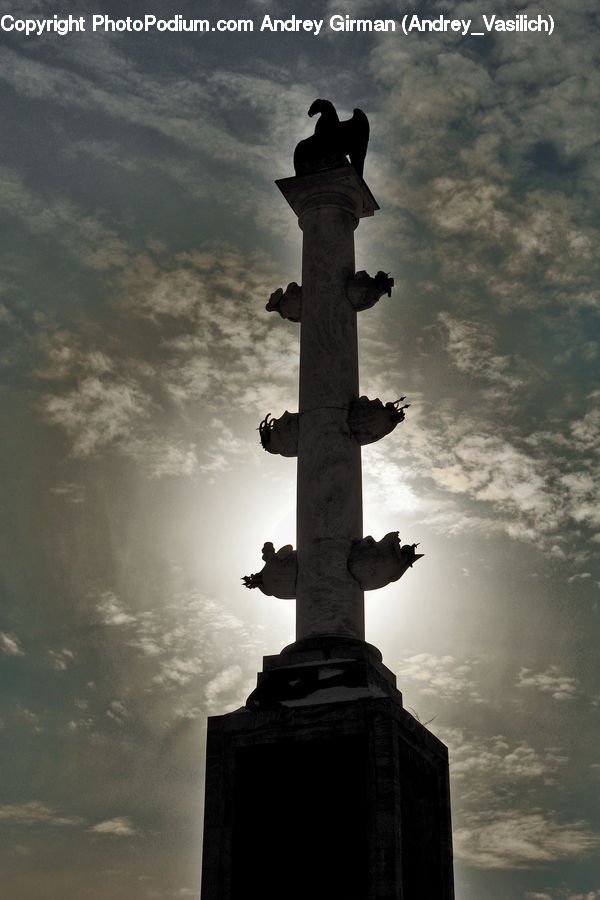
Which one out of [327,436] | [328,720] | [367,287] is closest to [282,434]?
[327,436]

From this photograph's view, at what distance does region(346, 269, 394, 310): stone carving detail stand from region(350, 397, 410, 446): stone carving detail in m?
2.27

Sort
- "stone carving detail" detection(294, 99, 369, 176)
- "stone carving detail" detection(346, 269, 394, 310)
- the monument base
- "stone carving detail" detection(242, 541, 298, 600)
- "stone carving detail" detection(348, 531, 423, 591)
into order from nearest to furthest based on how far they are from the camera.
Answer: the monument base
"stone carving detail" detection(348, 531, 423, 591)
"stone carving detail" detection(242, 541, 298, 600)
"stone carving detail" detection(346, 269, 394, 310)
"stone carving detail" detection(294, 99, 369, 176)

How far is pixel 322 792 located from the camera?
56.8 feet

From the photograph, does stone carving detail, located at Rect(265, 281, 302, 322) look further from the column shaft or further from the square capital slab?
the square capital slab

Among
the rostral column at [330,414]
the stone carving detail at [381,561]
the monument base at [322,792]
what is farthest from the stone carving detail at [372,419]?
the monument base at [322,792]

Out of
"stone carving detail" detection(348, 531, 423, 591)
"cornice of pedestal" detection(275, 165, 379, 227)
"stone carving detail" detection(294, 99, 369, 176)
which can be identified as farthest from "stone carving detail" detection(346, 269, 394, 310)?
"stone carving detail" detection(348, 531, 423, 591)

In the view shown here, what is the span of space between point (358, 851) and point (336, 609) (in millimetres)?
4198

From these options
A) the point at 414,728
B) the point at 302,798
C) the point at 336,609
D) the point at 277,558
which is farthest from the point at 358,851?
the point at 277,558

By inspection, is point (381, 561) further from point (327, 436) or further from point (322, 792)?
point (322, 792)

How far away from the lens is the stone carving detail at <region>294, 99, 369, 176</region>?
23.4m

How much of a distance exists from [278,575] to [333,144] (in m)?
9.44

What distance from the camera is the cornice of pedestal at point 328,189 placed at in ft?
75.6

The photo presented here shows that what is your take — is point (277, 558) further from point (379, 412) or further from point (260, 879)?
point (260, 879)

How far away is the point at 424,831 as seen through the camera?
1825cm
